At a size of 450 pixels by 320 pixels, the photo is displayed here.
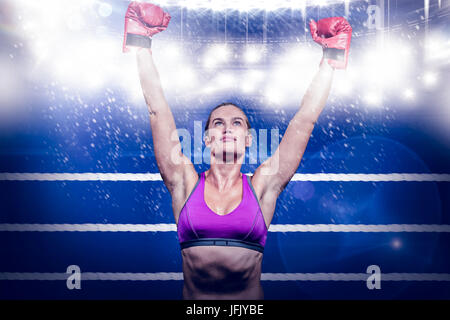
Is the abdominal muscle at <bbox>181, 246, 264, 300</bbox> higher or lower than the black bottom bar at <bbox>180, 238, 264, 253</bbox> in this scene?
lower

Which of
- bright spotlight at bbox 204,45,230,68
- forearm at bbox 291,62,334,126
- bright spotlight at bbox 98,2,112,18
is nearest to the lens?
forearm at bbox 291,62,334,126

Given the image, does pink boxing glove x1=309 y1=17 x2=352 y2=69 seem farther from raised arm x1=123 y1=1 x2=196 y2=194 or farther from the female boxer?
raised arm x1=123 y1=1 x2=196 y2=194

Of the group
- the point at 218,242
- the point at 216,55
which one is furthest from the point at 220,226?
the point at 216,55

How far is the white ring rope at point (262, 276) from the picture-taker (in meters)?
1.90

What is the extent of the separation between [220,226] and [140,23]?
109 cm

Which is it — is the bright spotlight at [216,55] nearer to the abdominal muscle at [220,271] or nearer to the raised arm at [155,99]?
the raised arm at [155,99]

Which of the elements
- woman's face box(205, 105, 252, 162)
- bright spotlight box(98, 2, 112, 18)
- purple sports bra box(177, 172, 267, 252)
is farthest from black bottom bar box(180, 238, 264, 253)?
bright spotlight box(98, 2, 112, 18)

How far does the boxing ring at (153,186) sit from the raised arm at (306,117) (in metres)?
0.39

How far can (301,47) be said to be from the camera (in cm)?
448

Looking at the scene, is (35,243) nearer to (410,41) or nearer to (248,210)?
(248,210)

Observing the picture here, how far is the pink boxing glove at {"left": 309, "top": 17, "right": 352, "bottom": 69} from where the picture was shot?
1502 millimetres

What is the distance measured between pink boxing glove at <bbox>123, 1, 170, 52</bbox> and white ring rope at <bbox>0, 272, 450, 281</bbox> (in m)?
1.37

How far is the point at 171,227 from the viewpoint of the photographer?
5.93 ft

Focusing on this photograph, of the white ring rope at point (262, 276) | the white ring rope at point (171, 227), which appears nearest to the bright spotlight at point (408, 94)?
the white ring rope at point (171, 227)
